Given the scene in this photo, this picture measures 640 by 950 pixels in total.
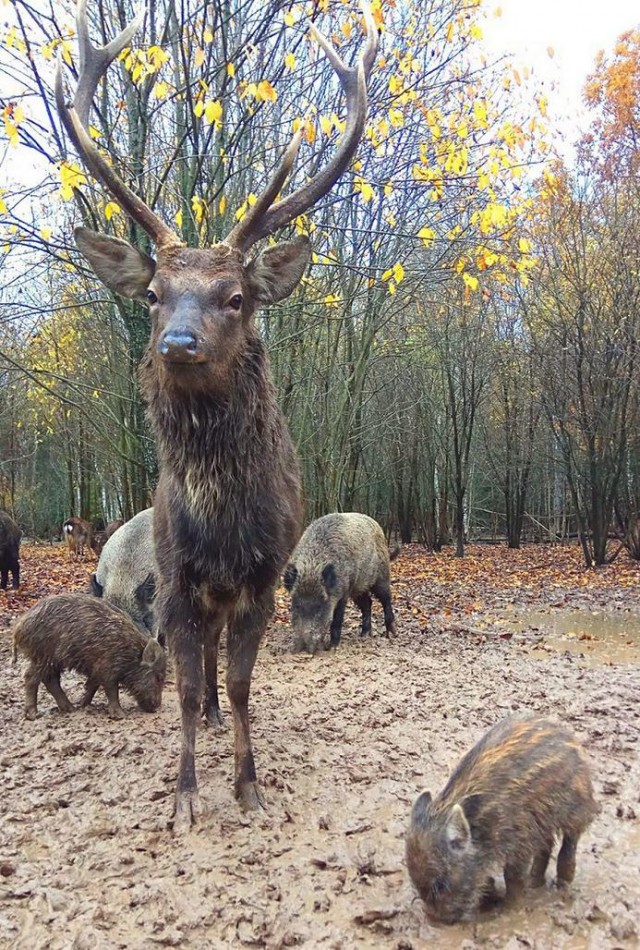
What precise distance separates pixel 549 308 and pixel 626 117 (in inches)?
207

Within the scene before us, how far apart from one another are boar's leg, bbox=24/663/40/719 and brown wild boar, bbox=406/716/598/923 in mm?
3605

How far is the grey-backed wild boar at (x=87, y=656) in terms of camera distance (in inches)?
221

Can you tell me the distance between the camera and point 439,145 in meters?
8.18

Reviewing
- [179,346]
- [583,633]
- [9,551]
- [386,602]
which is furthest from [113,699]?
[9,551]

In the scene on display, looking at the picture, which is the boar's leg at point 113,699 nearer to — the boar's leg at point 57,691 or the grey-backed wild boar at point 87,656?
the grey-backed wild boar at point 87,656

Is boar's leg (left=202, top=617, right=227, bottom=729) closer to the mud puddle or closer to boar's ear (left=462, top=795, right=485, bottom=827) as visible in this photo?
boar's ear (left=462, top=795, right=485, bottom=827)

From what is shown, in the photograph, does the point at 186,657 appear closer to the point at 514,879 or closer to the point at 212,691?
the point at 212,691

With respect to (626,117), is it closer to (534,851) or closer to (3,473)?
(534,851)

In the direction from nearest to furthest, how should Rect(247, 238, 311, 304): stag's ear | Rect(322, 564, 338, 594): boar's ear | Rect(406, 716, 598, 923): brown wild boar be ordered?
Rect(406, 716, 598, 923): brown wild boar < Rect(247, 238, 311, 304): stag's ear < Rect(322, 564, 338, 594): boar's ear

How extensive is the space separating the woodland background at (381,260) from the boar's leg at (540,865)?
4.55m

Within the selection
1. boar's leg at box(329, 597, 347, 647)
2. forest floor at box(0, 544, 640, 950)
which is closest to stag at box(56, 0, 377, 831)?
forest floor at box(0, 544, 640, 950)

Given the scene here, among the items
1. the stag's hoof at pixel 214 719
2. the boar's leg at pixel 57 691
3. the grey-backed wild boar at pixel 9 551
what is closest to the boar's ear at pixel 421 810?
the stag's hoof at pixel 214 719

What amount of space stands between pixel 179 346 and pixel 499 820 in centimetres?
257

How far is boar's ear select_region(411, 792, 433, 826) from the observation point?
3.06 meters
